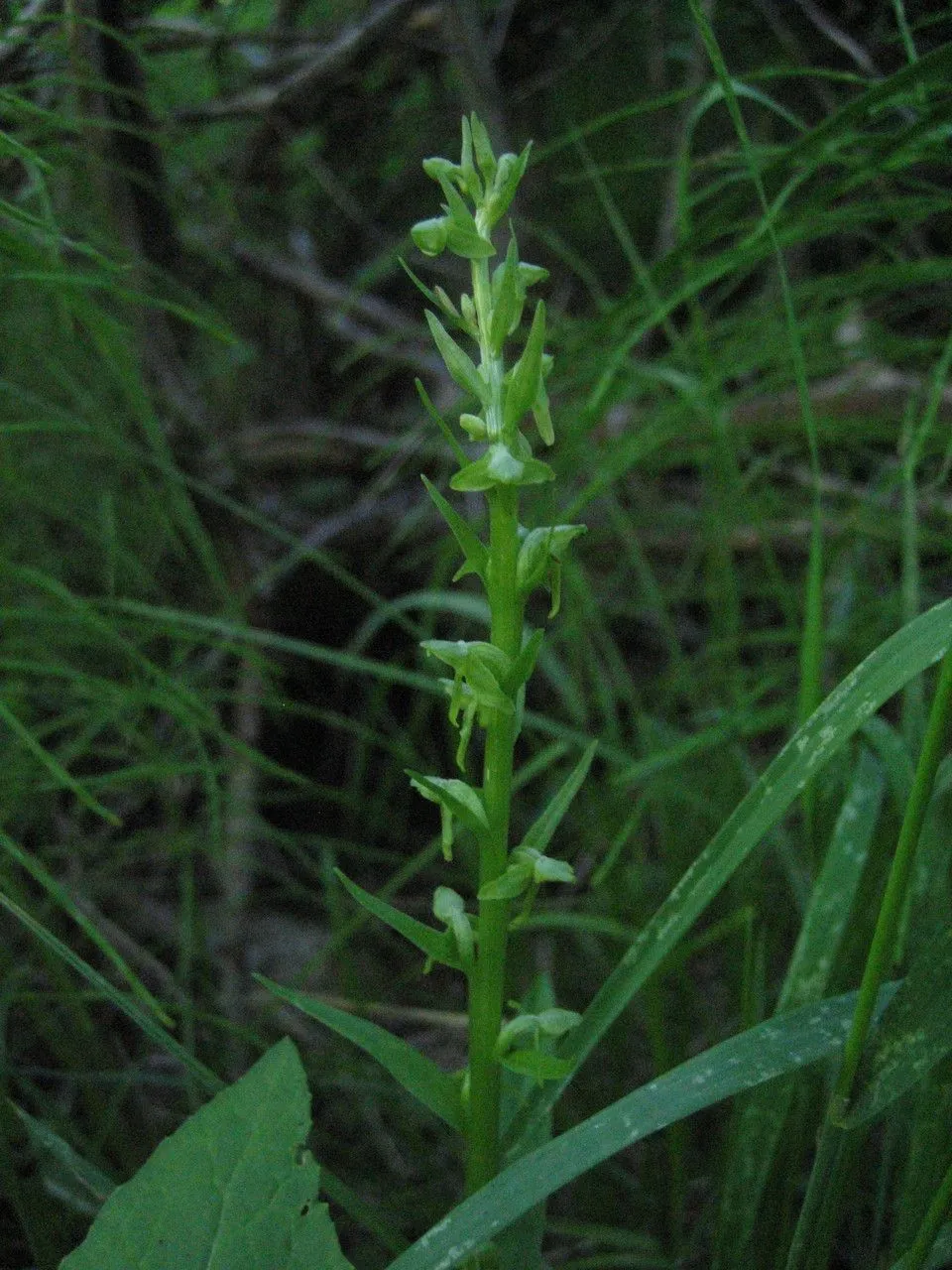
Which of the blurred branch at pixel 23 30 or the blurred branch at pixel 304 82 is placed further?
the blurred branch at pixel 304 82

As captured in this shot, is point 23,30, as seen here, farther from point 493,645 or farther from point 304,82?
point 493,645

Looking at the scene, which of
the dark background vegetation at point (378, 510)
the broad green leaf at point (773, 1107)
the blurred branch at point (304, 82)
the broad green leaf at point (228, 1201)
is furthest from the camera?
the blurred branch at point (304, 82)

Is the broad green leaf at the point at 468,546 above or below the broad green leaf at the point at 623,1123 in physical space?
above

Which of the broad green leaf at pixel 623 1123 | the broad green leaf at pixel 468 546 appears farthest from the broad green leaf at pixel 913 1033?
the broad green leaf at pixel 468 546

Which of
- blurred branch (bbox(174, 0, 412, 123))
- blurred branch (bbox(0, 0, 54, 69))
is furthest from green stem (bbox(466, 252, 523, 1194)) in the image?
blurred branch (bbox(174, 0, 412, 123))

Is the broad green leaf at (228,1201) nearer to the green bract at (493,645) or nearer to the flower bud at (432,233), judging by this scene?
the green bract at (493,645)

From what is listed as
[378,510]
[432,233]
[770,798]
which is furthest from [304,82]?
[770,798]
